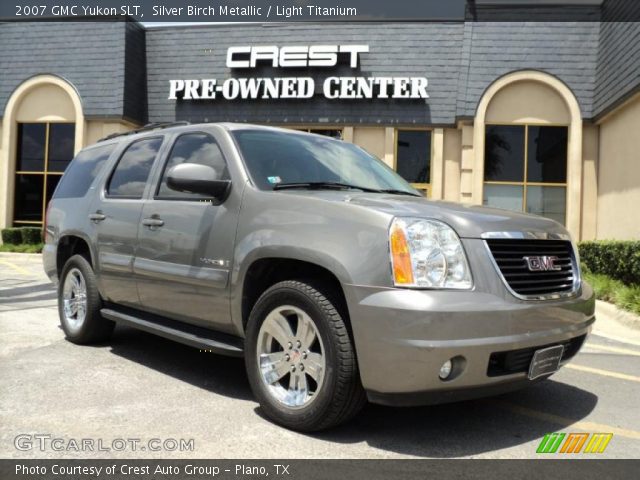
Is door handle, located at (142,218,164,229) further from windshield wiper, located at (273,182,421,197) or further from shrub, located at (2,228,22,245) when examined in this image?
shrub, located at (2,228,22,245)

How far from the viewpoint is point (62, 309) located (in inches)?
225

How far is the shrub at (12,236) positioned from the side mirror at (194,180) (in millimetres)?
16973

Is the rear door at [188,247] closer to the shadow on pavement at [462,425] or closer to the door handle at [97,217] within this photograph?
the door handle at [97,217]

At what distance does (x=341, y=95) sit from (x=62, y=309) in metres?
13.6

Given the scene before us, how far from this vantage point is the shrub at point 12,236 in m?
18.3

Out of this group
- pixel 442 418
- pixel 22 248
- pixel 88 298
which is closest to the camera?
pixel 442 418

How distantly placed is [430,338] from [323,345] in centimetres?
61

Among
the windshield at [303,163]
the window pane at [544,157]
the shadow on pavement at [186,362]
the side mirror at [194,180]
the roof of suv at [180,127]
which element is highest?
the window pane at [544,157]

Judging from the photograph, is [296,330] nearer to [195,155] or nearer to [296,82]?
[195,155]

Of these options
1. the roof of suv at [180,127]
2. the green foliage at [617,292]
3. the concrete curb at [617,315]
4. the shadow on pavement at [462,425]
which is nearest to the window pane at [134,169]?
the roof of suv at [180,127]

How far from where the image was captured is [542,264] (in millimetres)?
3367

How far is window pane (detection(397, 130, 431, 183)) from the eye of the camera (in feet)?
59.4
